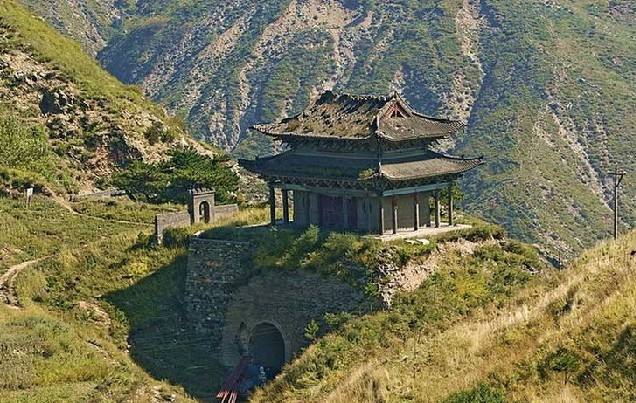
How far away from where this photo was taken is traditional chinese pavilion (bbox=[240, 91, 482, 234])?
46875 millimetres

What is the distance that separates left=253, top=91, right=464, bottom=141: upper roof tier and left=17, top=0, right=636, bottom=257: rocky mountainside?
52896mm

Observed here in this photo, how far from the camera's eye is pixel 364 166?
47281mm

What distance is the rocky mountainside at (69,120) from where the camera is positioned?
233 ft

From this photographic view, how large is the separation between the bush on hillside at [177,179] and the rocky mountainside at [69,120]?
166 inches

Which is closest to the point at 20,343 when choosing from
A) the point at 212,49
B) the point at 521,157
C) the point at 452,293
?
the point at 452,293

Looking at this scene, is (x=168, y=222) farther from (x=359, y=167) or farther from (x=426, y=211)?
(x=426, y=211)

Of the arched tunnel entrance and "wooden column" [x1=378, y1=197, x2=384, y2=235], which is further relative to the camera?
the arched tunnel entrance

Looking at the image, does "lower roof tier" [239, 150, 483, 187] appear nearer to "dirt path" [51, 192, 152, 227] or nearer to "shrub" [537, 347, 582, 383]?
"dirt path" [51, 192, 152, 227]

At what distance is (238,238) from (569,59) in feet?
358

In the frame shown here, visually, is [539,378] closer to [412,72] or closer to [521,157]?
[521,157]

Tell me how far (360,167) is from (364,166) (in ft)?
0.55

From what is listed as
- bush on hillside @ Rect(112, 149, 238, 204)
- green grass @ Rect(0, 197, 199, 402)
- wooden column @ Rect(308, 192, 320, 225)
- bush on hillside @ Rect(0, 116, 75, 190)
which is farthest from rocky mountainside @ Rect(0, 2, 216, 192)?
wooden column @ Rect(308, 192, 320, 225)

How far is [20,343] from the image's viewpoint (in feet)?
136

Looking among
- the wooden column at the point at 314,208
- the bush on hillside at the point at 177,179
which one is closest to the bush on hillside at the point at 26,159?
the bush on hillside at the point at 177,179
